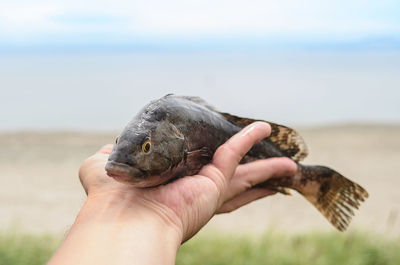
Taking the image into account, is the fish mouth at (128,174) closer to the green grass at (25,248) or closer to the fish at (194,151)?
the fish at (194,151)

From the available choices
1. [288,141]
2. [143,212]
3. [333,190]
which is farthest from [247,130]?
[143,212]

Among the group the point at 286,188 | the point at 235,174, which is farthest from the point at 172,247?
the point at 286,188

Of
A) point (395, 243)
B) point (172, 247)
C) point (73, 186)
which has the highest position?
point (172, 247)

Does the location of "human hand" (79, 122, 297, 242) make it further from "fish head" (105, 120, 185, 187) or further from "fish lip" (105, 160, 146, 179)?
"fish lip" (105, 160, 146, 179)

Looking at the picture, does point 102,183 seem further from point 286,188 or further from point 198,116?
point 286,188

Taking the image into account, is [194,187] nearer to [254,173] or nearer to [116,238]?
[116,238]

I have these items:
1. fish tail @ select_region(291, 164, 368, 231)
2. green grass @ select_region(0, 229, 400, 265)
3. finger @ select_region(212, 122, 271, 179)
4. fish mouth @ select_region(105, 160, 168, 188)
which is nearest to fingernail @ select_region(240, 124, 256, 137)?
finger @ select_region(212, 122, 271, 179)

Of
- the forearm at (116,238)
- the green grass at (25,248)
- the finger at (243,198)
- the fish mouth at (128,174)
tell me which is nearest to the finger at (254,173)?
the finger at (243,198)
